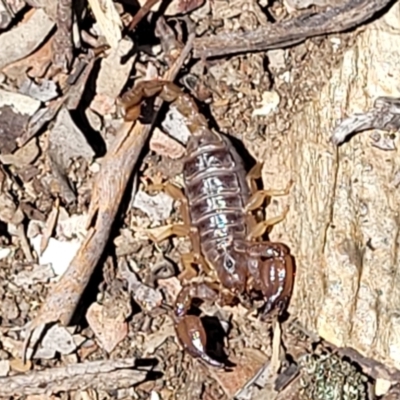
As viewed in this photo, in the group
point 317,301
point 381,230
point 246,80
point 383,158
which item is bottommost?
point 317,301

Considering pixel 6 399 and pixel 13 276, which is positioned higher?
pixel 13 276

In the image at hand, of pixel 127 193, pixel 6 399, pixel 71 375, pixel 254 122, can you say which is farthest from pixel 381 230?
pixel 6 399

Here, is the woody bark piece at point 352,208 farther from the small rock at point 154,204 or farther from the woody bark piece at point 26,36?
the woody bark piece at point 26,36

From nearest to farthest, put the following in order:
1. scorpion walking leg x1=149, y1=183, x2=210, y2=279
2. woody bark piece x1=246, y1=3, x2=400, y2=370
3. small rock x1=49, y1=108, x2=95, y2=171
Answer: woody bark piece x1=246, y1=3, x2=400, y2=370 → small rock x1=49, y1=108, x2=95, y2=171 → scorpion walking leg x1=149, y1=183, x2=210, y2=279

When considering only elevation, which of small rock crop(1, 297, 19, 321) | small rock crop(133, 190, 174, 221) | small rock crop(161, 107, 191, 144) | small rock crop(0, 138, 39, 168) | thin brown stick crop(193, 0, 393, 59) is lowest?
small rock crop(1, 297, 19, 321)

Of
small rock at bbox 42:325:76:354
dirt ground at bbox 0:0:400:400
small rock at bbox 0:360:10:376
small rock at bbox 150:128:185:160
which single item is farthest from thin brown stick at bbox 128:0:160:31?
small rock at bbox 0:360:10:376

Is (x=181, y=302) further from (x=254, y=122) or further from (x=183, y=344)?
(x=254, y=122)

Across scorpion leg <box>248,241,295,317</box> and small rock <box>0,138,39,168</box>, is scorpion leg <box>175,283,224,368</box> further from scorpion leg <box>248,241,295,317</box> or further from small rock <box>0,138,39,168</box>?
small rock <box>0,138,39,168</box>
